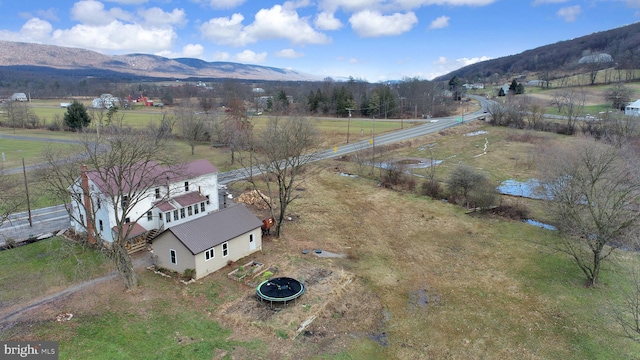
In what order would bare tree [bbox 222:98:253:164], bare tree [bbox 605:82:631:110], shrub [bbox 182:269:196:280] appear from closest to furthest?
shrub [bbox 182:269:196:280]
bare tree [bbox 222:98:253:164]
bare tree [bbox 605:82:631:110]

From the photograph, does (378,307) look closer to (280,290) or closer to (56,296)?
(280,290)

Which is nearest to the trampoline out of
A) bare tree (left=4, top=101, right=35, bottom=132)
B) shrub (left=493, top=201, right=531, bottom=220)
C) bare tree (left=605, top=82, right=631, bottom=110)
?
shrub (left=493, top=201, right=531, bottom=220)

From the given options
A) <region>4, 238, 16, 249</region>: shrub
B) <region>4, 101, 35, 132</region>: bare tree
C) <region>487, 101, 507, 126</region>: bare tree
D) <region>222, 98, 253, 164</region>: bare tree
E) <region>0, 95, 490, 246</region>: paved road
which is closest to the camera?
<region>4, 238, 16, 249</region>: shrub

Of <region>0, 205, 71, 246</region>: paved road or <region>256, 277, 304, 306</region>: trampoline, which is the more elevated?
<region>0, 205, 71, 246</region>: paved road

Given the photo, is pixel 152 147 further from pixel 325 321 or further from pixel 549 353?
pixel 549 353

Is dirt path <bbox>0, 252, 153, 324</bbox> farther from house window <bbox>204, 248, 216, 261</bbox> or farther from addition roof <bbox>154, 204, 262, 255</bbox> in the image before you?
house window <bbox>204, 248, 216, 261</bbox>

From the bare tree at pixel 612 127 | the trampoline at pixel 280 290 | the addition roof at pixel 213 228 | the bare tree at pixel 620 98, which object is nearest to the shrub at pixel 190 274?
the addition roof at pixel 213 228

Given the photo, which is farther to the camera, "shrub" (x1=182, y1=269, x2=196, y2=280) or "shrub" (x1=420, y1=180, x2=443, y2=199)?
"shrub" (x1=420, y1=180, x2=443, y2=199)
